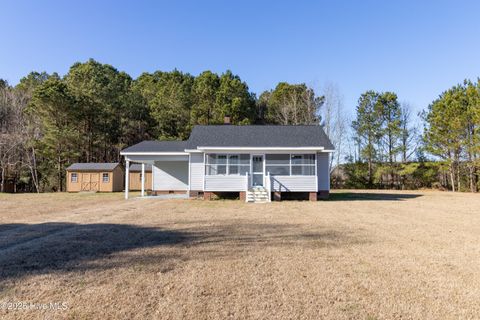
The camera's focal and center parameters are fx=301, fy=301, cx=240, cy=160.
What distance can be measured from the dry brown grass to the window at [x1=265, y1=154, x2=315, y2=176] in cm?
759

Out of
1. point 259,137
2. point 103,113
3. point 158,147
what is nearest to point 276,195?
point 259,137

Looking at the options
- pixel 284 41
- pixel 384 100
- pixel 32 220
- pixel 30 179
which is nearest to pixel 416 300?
pixel 32 220

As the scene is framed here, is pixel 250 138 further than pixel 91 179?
No

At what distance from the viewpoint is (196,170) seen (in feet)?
53.9

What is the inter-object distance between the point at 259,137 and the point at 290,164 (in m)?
2.60

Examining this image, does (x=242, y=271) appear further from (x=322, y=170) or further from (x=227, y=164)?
(x=322, y=170)

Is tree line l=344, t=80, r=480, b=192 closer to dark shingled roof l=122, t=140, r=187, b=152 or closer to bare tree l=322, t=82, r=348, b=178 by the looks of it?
bare tree l=322, t=82, r=348, b=178

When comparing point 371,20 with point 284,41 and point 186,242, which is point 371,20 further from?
point 186,242

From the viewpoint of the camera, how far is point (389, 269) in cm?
445

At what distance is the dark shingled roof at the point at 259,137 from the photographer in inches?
625

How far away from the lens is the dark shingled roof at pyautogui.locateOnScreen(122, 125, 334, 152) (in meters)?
15.9

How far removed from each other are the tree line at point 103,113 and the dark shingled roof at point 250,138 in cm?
1187

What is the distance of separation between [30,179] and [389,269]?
109ft

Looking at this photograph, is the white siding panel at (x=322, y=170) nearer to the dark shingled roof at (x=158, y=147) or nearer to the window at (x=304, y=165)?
the window at (x=304, y=165)
